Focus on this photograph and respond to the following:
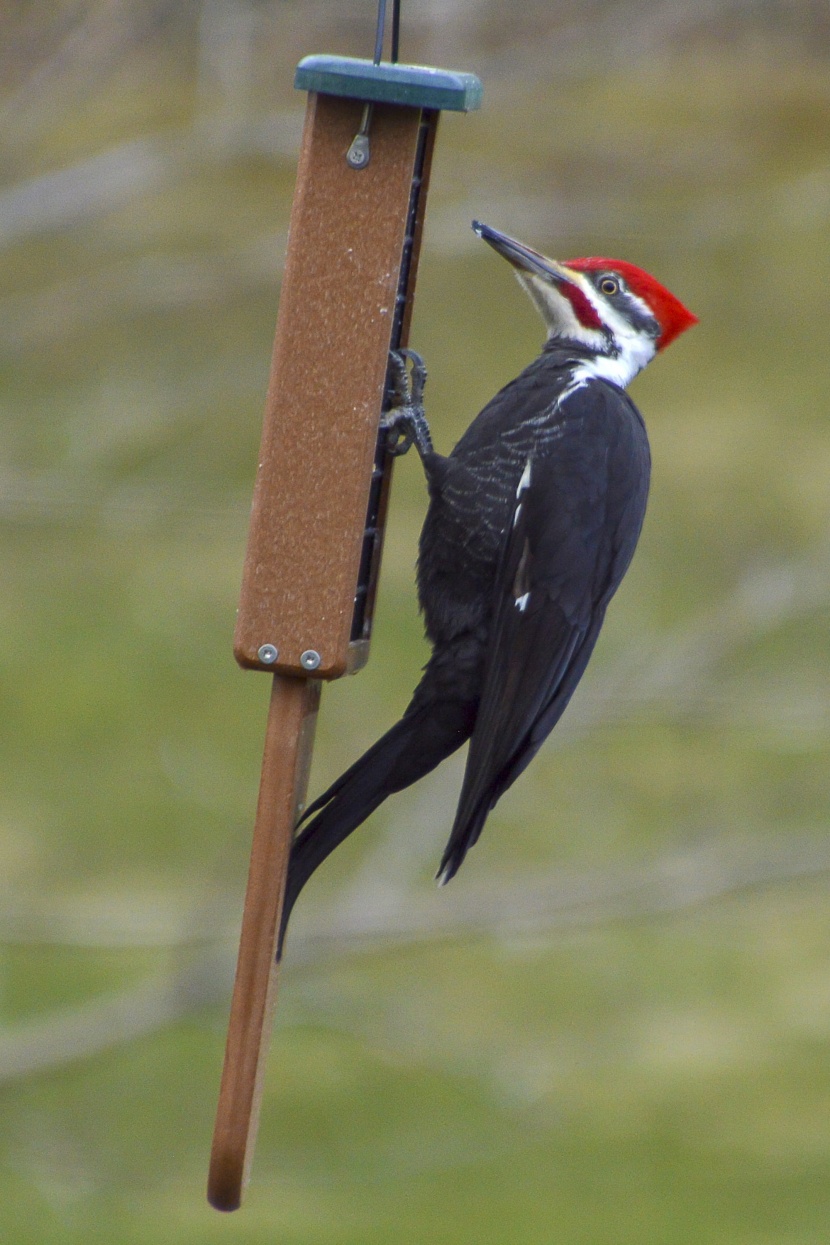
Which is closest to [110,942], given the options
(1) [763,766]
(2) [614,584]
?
(1) [763,766]

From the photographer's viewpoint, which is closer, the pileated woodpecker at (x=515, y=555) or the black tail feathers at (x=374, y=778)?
the black tail feathers at (x=374, y=778)

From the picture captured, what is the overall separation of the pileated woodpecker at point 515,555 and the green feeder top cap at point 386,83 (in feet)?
1.14

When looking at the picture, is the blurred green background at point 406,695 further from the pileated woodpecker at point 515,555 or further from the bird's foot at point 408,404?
the bird's foot at point 408,404

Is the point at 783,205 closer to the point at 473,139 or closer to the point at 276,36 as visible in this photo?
the point at 473,139

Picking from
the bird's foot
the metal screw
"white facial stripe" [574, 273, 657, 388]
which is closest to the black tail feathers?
the bird's foot

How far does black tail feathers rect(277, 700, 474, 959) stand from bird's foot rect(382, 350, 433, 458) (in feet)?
1.29

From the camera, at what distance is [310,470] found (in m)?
2.08

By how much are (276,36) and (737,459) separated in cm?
228

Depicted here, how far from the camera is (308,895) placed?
6.06m

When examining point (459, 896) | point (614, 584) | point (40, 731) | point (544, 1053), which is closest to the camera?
point (614, 584)

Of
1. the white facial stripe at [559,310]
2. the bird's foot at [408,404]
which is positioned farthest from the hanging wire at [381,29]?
the white facial stripe at [559,310]

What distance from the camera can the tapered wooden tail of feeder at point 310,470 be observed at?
2041 mm

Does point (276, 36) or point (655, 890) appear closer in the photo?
point (276, 36)

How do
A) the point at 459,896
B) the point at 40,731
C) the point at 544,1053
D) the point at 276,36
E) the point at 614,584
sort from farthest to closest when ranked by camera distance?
the point at 40,731 < the point at 544,1053 < the point at 459,896 < the point at 276,36 < the point at 614,584
